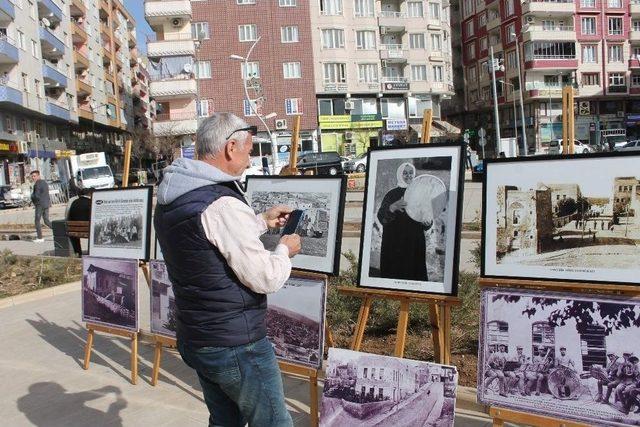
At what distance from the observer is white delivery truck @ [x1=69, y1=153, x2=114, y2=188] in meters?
35.0

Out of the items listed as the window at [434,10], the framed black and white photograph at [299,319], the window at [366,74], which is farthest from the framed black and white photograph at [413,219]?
the window at [434,10]

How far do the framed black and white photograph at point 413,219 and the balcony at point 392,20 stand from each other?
170ft

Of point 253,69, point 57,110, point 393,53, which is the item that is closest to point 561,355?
point 57,110

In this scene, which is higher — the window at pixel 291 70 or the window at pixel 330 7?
the window at pixel 330 7

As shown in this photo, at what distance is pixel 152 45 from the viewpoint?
158 ft

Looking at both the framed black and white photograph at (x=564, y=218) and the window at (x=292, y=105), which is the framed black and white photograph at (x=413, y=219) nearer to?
the framed black and white photograph at (x=564, y=218)

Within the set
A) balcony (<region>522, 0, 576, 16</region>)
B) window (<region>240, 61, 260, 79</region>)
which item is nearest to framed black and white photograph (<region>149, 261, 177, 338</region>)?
window (<region>240, 61, 260, 79</region>)

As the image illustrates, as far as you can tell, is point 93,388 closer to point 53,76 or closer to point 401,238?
point 401,238

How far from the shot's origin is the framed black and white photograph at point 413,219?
11.3 ft

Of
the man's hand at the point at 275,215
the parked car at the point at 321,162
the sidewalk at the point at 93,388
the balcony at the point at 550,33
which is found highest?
the balcony at the point at 550,33

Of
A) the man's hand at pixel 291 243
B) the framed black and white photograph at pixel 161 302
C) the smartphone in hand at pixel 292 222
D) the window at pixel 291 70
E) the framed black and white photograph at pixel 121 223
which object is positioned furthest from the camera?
the window at pixel 291 70

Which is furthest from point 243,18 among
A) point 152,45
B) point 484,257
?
point 484,257

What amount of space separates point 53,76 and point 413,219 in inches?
1851

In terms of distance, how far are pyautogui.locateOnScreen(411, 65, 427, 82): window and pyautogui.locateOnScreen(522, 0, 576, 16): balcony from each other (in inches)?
461
